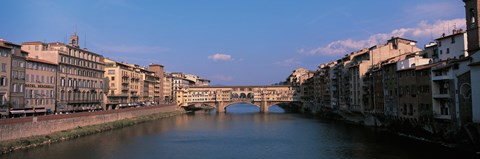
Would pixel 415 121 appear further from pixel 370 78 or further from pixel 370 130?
pixel 370 78

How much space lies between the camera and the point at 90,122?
48.2 m

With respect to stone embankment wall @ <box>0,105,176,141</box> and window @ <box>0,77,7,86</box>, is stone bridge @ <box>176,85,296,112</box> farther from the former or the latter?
window @ <box>0,77,7,86</box>

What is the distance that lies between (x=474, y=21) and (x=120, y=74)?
194ft

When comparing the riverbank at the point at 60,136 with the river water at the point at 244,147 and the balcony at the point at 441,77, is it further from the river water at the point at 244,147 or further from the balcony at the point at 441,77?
the balcony at the point at 441,77

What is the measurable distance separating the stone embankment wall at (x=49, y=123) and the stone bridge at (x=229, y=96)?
43.5 metres

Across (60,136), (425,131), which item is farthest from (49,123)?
(425,131)

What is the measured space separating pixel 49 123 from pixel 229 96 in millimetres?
72880

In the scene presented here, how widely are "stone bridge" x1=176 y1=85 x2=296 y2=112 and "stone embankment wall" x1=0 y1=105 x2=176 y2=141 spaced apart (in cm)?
4347

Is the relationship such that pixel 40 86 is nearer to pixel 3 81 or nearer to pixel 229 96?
pixel 3 81

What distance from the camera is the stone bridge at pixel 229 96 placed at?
10075 centimetres

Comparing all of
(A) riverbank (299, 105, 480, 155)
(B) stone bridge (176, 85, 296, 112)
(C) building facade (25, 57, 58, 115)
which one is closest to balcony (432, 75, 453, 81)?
(A) riverbank (299, 105, 480, 155)

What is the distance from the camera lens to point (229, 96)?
110m

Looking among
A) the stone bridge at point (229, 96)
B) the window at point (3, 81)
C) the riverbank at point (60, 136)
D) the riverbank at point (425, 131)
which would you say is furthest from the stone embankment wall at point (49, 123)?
the stone bridge at point (229, 96)

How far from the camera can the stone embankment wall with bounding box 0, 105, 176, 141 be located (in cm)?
3195
